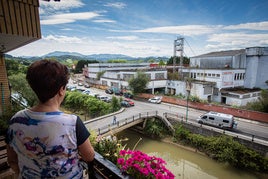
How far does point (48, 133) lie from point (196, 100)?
1942 centimetres

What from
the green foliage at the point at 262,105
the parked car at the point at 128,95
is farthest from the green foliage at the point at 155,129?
the parked car at the point at 128,95

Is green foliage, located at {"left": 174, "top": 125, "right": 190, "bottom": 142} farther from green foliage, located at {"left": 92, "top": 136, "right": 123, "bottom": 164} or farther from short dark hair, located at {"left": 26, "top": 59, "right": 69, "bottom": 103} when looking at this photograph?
short dark hair, located at {"left": 26, "top": 59, "right": 69, "bottom": 103}

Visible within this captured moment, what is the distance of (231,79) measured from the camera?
20938mm

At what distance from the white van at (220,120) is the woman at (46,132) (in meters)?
13.8

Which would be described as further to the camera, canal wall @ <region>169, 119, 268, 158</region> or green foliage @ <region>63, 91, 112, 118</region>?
green foliage @ <region>63, 91, 112, 118</region>

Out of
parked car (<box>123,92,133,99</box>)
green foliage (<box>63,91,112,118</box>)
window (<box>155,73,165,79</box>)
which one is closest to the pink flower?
green foliage (<box>63,91,112,118</box>)

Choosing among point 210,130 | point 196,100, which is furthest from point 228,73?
point 210,130

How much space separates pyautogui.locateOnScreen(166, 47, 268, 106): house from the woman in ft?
63.0

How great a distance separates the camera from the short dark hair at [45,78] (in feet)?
3.39

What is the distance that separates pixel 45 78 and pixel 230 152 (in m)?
12.1

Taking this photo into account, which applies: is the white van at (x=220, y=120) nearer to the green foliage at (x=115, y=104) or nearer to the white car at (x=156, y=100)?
the white car at (x=156, y=100)

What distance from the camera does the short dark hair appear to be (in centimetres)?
103

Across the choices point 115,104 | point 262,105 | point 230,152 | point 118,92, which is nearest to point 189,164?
point 230,152

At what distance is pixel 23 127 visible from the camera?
1.04 m
